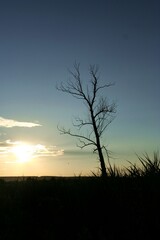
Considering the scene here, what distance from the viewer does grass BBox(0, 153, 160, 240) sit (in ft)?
30.9

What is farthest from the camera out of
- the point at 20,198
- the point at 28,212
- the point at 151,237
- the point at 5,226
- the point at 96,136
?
the point at 96,136

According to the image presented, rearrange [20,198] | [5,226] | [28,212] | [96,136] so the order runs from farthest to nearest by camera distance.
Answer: [96,136], [20,198], [28,212], [5,226]

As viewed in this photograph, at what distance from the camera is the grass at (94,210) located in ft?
30.9

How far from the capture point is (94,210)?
10547 millimetres

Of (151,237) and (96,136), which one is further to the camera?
(96,136)

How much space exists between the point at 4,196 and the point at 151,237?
6170 millimetres

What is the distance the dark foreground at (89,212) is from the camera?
30.8 feet

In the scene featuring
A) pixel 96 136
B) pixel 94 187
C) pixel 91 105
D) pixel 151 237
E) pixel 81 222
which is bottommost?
pixel 151 237

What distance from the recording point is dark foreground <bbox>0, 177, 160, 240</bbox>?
30.8 ft

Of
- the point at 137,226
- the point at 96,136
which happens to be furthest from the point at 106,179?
the point at 96,136

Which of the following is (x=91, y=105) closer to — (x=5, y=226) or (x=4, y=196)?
(x=4, y=196)

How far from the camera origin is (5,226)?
35.8 feet

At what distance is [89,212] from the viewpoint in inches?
416

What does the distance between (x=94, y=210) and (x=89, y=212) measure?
0.14 meters
